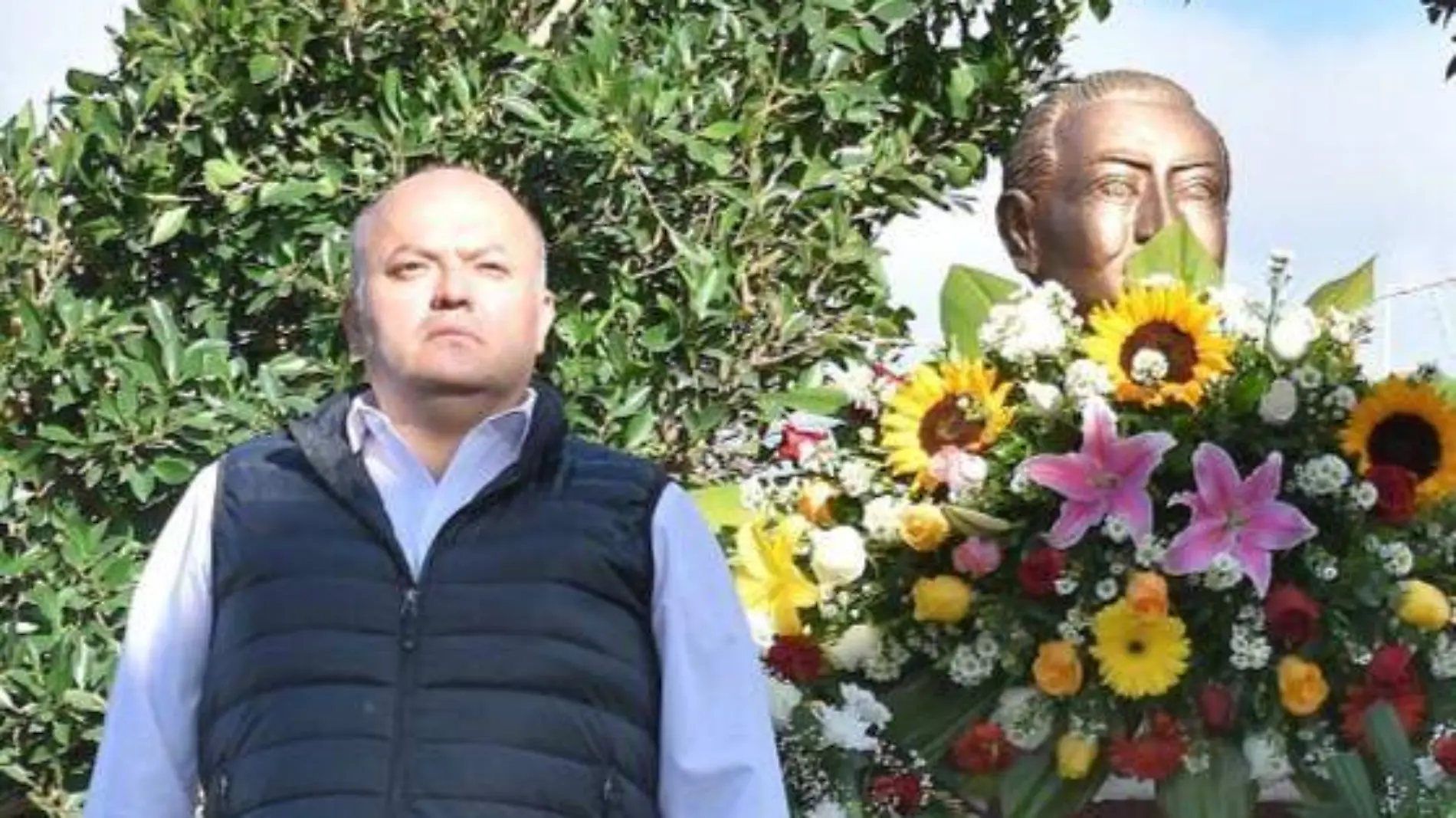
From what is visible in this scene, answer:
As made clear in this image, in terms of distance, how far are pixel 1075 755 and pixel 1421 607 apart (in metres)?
0.52

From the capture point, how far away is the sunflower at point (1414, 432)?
3.45 m

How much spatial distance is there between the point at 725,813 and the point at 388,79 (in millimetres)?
2502

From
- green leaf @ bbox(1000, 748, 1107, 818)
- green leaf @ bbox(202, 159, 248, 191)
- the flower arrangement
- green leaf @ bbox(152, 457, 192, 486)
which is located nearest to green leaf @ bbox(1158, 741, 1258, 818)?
the flower arrangement

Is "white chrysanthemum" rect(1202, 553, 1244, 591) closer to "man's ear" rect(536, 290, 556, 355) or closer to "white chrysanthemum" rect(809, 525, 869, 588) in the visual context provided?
"white chrysanthemum" rect(809, 525, 869, 588)

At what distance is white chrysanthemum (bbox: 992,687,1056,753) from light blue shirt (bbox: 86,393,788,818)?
89 cm

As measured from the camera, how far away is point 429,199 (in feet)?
8.24

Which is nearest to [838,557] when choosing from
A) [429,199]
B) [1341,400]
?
[1341,400]

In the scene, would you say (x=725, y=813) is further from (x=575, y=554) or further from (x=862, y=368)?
(x=862, y=368)

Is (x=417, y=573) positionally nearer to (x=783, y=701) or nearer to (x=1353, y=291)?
(x=783, y=701)

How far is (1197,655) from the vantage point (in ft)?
11.0

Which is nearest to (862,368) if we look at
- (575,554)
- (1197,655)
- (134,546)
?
(1197,655)

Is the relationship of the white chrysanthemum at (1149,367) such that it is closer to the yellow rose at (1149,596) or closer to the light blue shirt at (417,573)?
the yellow rose at (1149,596)

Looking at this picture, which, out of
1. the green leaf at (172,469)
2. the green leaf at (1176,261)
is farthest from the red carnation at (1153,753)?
the green leaf at (172,469)

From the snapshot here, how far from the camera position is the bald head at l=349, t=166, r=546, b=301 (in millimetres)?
2520
